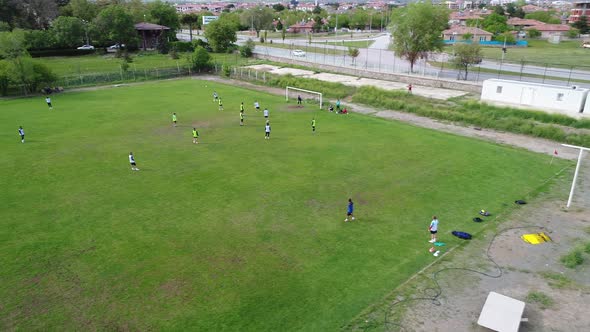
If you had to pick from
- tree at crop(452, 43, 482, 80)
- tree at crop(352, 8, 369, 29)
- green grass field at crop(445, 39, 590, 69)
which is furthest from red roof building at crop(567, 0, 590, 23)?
tree at crop(452, 43, 482, 80)

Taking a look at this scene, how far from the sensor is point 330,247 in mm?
16969

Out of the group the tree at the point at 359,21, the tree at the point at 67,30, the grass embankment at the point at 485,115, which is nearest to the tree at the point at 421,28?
the grass embankment at the point at 485,115

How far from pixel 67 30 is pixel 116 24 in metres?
8.79

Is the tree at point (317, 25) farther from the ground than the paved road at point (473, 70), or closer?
farther from the ground

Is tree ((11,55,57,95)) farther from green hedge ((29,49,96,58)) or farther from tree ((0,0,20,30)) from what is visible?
tree ((0,0,20,30))

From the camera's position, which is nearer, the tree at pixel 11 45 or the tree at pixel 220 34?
the tree at pixel 11 45

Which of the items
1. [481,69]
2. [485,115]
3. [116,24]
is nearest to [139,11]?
[116,24]

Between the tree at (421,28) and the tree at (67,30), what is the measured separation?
191 ft

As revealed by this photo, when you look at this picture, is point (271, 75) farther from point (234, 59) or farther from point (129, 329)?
point (129, 329)

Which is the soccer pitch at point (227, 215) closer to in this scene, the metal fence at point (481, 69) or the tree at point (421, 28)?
the tree at point (421, 28)

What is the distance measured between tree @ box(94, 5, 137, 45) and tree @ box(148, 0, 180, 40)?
13.3 meters

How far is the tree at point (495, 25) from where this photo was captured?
99.4m

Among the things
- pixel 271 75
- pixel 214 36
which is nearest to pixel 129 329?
pixel 271 75

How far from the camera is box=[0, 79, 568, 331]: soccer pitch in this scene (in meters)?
13.8
